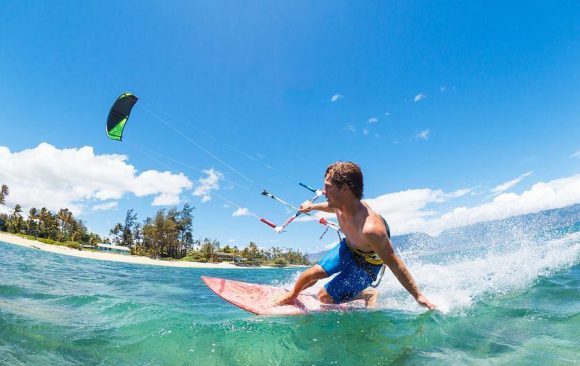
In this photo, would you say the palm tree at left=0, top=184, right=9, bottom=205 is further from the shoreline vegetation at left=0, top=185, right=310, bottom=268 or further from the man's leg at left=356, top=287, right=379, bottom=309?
the man's leg at left=356, top=287, right=379, bottom=309

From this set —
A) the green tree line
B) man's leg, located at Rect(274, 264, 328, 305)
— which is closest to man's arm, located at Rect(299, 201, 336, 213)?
man's leg, located at Rect(274, 264, 328, 305)

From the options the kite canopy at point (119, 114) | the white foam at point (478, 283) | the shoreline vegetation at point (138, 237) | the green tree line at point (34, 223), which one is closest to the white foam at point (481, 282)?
the white foam at point (478, 283)

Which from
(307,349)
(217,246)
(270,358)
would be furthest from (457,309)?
(217,246)

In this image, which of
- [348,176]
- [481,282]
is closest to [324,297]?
[348,176]

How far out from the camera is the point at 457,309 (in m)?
5.46

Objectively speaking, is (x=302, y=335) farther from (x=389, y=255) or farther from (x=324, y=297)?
(x=324, y=297)

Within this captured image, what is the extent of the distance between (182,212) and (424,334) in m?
101

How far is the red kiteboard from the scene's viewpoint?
550 centimetres

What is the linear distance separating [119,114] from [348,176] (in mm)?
13269

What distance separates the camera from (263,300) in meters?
6.09

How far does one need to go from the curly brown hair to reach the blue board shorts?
1261 mm

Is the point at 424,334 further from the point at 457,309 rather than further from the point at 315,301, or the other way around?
the point at 315,301

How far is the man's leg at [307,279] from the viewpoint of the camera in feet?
17.2

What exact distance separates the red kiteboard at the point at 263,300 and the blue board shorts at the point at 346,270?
344 millimetres
